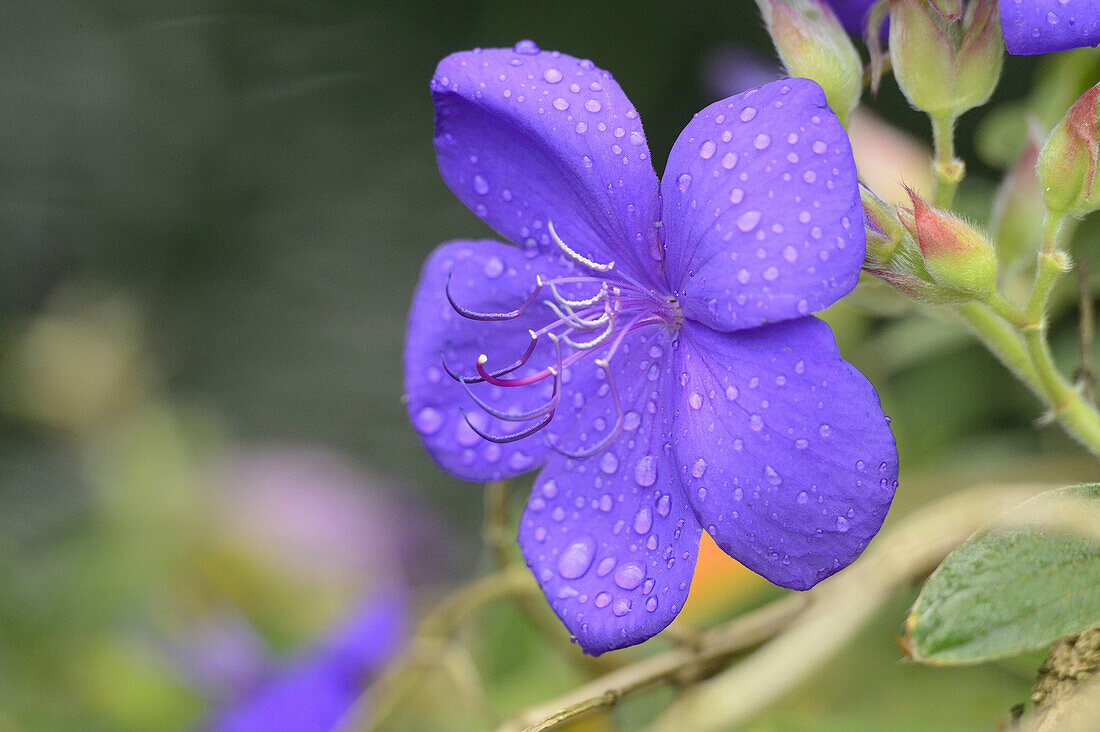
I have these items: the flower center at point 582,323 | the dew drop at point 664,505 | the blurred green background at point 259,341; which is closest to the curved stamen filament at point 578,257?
the flower center at point 582,323

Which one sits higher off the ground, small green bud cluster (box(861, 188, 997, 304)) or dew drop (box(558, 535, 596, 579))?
small green bud cluster (box(861, 188, 997, 304))

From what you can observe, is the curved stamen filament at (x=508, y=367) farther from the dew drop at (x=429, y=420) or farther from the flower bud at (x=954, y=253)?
the flower bud at (x=954, y=253)

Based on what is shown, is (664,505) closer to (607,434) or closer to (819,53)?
(607,434)

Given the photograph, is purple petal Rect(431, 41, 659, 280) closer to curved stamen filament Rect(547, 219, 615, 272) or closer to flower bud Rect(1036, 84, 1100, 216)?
curved stamen filament Rect(547, 219, 615, 272)

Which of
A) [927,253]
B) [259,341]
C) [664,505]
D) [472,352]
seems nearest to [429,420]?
[472,352]

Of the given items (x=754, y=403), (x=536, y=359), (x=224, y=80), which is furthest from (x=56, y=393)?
(x=754, y=403)

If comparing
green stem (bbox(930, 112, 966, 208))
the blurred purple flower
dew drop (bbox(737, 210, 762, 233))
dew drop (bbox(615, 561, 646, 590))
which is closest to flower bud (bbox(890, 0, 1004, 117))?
green stem (bbox(930, 112, 966, 208))
